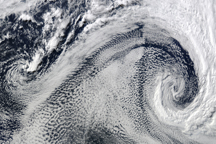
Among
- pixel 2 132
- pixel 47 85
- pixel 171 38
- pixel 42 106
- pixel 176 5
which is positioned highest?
pixel 176 5

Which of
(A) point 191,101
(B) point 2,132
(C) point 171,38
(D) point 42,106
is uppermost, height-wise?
(C) point 171,38

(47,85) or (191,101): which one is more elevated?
(191,101)

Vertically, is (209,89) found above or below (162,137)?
above

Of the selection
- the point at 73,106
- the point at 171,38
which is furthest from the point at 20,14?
the point at 171,38

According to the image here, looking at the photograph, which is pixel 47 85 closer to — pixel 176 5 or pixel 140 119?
pixel 140 119

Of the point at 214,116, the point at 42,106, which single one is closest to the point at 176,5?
the point at 214,116

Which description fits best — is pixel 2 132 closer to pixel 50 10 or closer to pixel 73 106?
pixel 73 106
